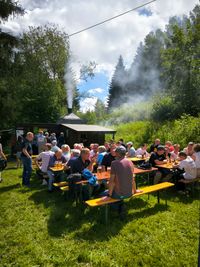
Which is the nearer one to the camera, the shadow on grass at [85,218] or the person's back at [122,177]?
the shadow on grass at [85,218]

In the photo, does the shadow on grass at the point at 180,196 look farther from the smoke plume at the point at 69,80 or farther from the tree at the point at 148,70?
the tree at the point at 148,70

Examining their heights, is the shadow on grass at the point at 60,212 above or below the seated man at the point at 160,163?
below

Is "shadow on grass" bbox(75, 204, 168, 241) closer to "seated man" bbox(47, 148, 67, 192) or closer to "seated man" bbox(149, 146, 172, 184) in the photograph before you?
"seated man" bbox(149, 146, 172, 184)

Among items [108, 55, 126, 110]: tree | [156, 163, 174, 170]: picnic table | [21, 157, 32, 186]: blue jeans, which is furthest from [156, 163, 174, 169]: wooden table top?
[108, 55, 126, 110]: tree

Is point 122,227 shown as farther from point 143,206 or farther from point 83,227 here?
point 143,206

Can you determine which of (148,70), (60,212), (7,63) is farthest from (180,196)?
(148,70)

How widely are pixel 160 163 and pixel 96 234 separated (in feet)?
13.0

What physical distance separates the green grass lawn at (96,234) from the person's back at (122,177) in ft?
2.17

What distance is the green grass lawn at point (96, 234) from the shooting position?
375 centimetres

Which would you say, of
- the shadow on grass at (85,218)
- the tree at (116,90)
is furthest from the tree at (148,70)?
the shadow on grass at (85,218)

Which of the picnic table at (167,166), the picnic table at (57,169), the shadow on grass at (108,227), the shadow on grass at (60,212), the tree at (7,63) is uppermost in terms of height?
the tree at (7,63)

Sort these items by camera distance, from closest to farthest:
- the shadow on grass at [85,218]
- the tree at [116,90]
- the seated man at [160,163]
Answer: the shadow on grass at [85,218] → the seated man at [160,163] → the tree at [116,90]

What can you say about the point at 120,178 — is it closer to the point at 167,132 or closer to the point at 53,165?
the point at 53,165

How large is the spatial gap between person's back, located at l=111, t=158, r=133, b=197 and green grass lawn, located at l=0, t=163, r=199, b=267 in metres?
0.66
